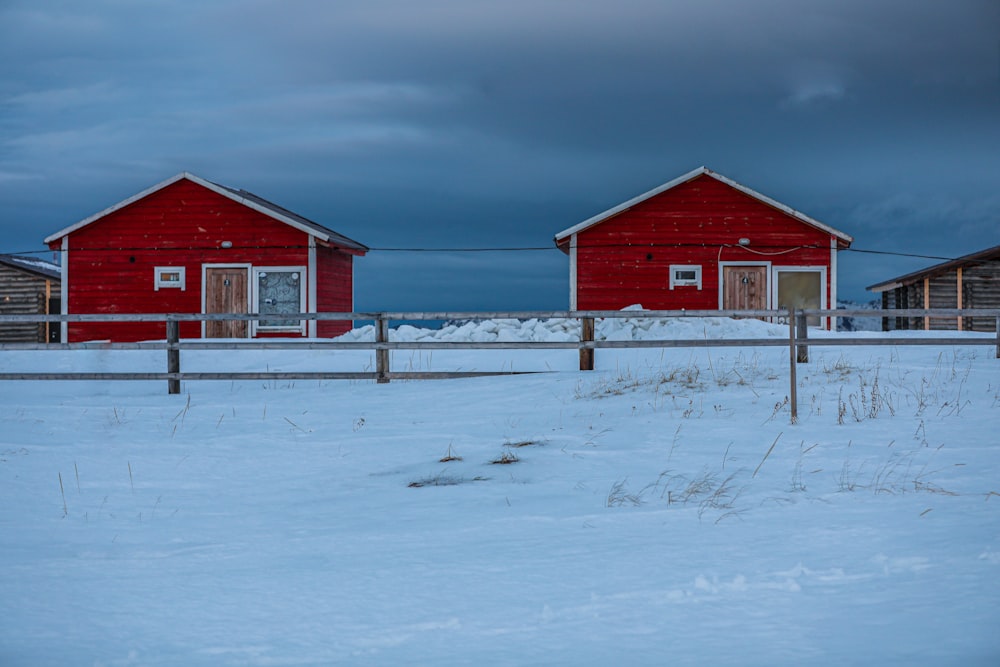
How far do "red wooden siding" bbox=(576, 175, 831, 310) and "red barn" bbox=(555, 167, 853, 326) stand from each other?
0.10 ft

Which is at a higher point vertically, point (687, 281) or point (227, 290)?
point (687, 281)

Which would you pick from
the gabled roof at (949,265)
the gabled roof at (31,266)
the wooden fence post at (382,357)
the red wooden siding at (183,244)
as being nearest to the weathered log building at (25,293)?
the gabled roof at (31,266)

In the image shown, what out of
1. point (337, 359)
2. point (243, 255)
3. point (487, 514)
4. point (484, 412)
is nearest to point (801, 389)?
point (484, 412)

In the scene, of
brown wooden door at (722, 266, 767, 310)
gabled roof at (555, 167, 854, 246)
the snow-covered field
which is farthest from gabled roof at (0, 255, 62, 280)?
the snow-covered field

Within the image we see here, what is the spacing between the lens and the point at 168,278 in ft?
94.5

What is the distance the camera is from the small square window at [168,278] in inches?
1130

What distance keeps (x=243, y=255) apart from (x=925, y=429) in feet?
76.4

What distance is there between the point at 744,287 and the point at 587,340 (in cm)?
1375

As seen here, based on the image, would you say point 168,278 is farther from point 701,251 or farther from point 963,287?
point 963,287

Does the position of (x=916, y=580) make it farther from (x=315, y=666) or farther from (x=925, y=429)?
(x=925, y=429)

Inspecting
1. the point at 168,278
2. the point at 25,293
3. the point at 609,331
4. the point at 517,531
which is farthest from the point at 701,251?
the point at 25,293

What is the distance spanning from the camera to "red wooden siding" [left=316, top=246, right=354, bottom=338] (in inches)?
1157

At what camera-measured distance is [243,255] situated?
94.1 ft

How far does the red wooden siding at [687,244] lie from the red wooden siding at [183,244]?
9.47m
